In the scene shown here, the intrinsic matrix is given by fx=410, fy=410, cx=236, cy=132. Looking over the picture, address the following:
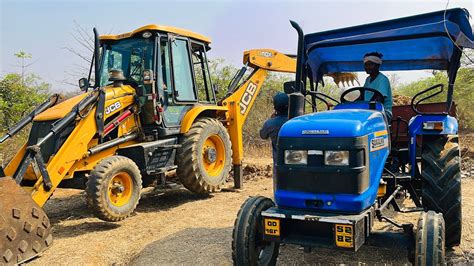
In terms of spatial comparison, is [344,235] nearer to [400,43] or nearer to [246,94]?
[400,43]

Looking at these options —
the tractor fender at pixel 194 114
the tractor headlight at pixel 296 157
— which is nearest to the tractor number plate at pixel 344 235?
the tractor headlight at pixel 296 157

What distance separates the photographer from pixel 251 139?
13719 mm

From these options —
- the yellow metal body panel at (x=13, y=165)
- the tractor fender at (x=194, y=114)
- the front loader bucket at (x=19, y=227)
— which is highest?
the tractor fender at (x=194, y=114)

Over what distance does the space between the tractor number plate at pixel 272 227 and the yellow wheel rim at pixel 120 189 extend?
9.62ft

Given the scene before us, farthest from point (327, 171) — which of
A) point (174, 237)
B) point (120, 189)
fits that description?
point (120, 189)

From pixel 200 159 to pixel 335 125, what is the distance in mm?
4029

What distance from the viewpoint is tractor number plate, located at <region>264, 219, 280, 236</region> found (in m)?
3.21

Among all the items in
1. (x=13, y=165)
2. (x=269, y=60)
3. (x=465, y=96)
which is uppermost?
(x=269, y=60)

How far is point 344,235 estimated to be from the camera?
2.92 m

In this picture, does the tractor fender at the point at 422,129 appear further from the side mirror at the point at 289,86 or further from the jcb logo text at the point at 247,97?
the jcb logo text at the point at 247,97

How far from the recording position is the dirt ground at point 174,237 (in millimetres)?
4133

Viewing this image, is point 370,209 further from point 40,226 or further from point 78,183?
point 78,183

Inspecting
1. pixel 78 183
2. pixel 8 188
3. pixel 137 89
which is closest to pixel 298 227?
pixel 8 188

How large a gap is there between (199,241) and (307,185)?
1931 mm
